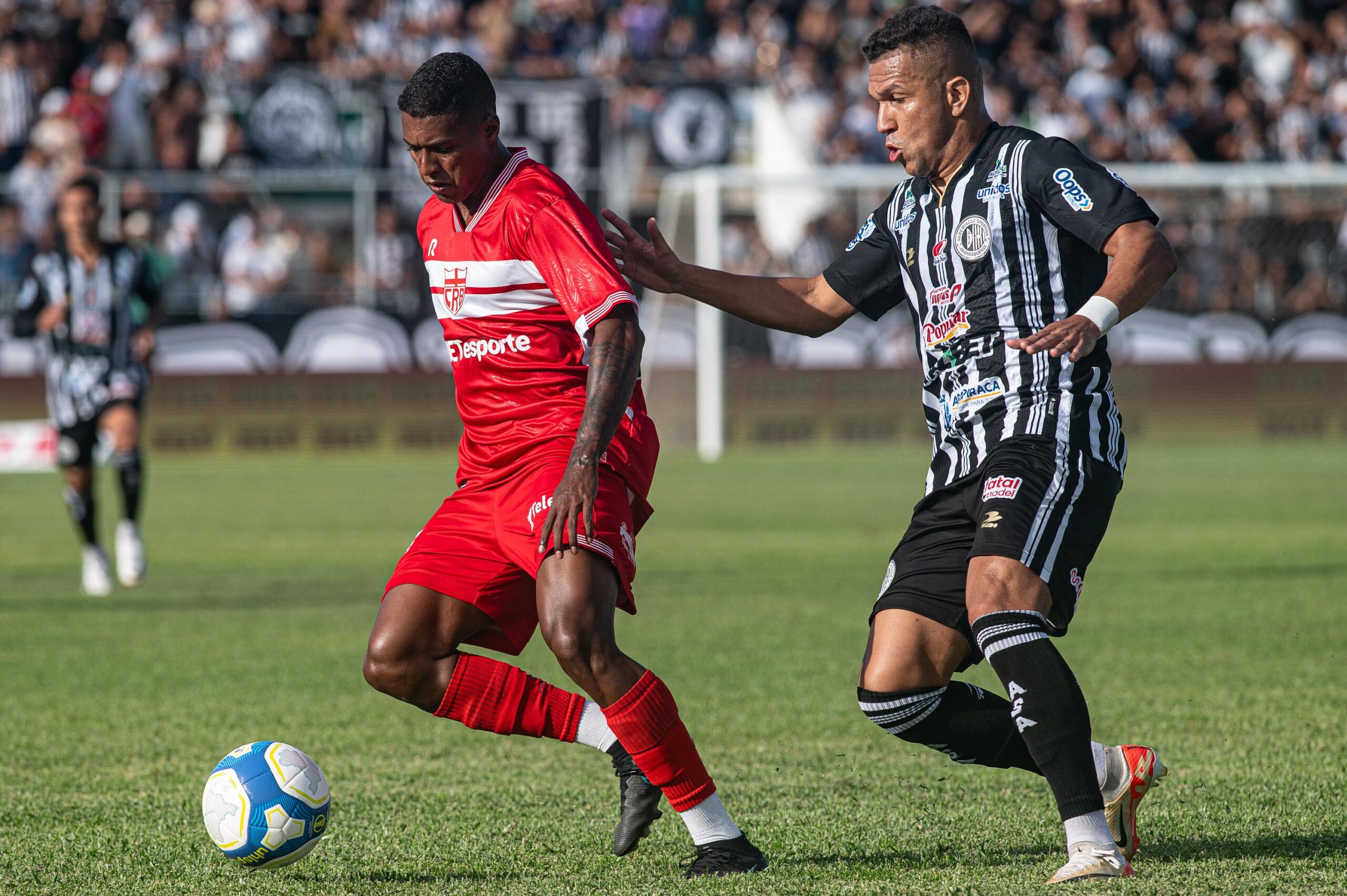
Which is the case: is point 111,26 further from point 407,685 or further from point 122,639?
point 407,685

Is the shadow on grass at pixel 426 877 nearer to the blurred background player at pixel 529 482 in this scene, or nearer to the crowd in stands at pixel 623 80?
the blurred background player at pixel 529 482

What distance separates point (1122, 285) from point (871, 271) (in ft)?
3.10

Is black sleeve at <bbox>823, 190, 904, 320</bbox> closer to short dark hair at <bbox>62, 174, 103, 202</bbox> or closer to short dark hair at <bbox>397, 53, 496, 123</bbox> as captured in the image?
short dark hair at <bbox>397, 53, 496, 123</bbox>

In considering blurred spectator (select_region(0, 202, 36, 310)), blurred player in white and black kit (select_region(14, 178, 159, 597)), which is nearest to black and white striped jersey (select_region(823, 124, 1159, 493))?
blurred player in white and black kit (select_region(14, 178, 159, 597))

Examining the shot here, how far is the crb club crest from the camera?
14.7 ft

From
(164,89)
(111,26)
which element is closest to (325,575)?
(164,89)

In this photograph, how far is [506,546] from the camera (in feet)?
14.4

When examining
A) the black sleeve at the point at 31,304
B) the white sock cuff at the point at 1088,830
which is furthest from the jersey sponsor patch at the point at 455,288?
the black sleeve at the point at 31,304

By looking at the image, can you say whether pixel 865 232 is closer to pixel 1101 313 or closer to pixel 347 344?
pixel 1101 313

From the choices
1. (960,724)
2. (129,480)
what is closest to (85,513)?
(129,480)

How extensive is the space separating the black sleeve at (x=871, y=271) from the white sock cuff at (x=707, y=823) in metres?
1.42

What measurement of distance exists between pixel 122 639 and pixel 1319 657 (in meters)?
5.71

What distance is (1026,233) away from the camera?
4.11m

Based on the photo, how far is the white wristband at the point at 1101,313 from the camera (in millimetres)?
3723
